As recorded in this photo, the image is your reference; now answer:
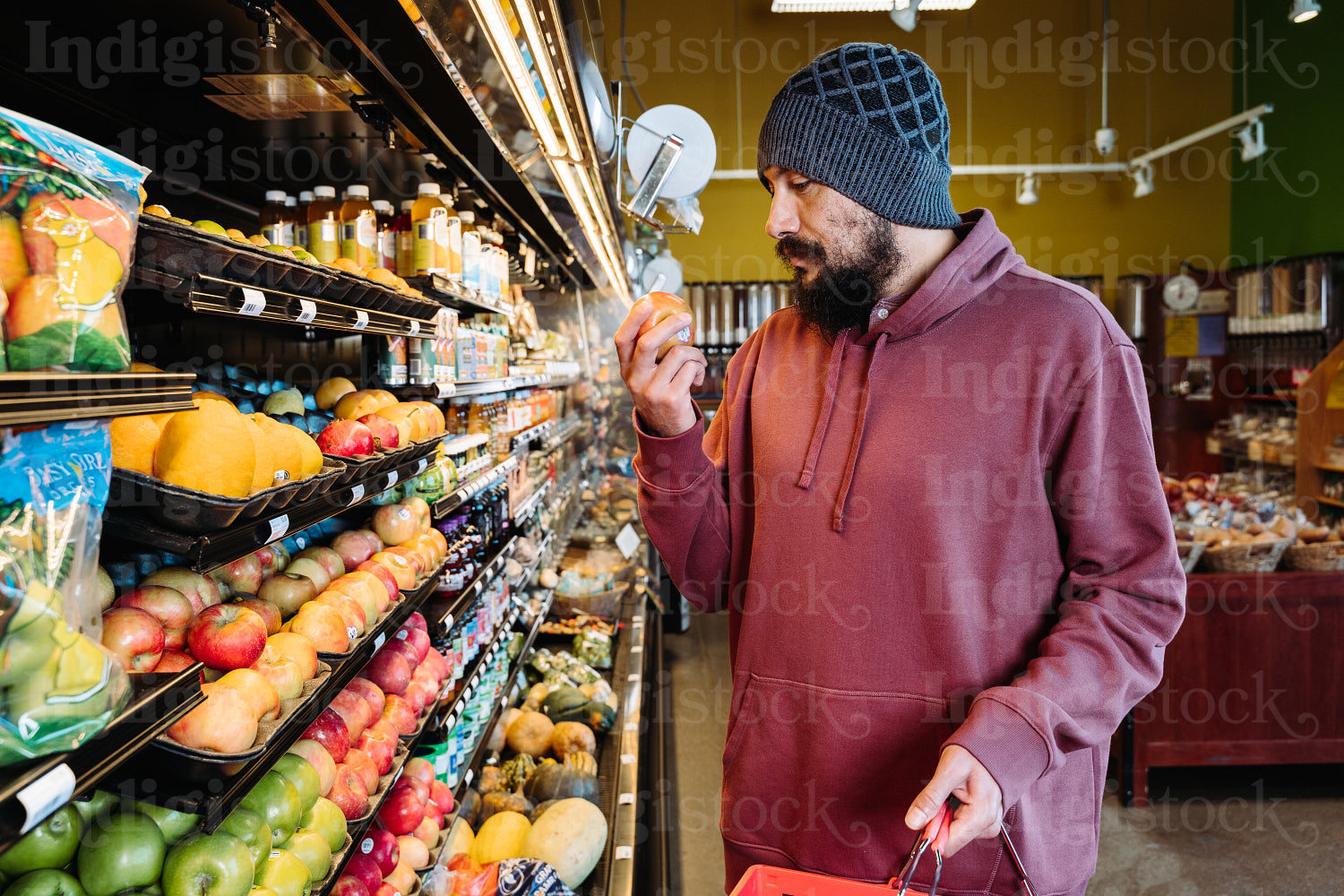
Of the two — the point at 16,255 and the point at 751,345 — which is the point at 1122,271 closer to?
the point at 751,345

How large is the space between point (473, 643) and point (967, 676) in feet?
6.48

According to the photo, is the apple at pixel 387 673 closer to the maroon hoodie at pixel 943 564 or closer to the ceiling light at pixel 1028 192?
the maroon hoodie at pixel 943 564

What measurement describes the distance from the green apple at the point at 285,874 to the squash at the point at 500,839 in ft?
3.59

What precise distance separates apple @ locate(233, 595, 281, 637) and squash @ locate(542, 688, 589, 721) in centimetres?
181

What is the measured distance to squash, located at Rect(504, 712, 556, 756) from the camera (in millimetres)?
3055

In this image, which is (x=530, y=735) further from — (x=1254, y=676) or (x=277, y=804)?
(x=1254, y=676)

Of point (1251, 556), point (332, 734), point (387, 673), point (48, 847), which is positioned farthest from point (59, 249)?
point (1251, 556)

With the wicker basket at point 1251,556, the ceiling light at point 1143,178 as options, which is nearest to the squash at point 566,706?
the wicker basket at point 1251,556

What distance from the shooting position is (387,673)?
2.11 m

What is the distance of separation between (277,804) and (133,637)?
0.45 m

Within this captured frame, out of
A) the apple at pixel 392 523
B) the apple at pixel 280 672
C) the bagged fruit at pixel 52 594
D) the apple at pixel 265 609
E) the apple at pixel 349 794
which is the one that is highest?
the bagged fruit at pixel 52 594

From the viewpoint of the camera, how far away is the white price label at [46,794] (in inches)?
27.3

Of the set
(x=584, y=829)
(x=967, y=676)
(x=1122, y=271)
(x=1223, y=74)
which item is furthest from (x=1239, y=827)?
(x=1223, y=74)

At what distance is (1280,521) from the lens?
3.96 metres
